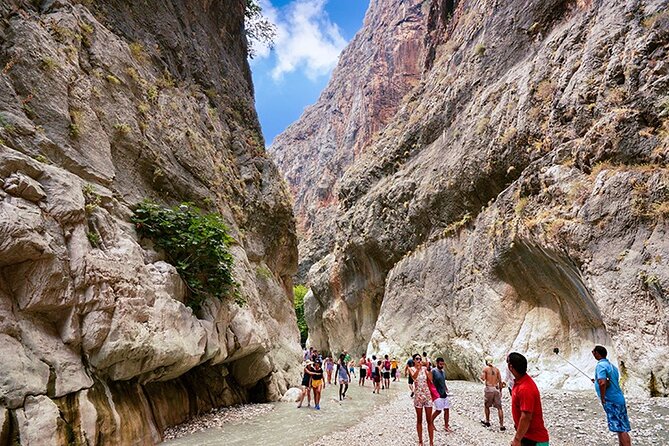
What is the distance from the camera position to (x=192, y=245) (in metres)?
11.0

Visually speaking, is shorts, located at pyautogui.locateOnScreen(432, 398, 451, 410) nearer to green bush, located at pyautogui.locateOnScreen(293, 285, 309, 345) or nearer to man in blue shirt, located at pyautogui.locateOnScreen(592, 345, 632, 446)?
man in blue shirt, located at pyautogui.locateOnScreen(592, 345, 632, 446)

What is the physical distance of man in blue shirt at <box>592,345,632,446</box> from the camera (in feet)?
19.2

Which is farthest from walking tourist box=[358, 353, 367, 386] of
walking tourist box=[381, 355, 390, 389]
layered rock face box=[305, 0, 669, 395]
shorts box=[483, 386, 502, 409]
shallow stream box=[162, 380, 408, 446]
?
shorts box=[483, 386, 502, 409]

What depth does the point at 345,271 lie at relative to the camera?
1467 inches

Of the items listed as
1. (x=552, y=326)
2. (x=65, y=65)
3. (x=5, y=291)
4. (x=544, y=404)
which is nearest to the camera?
(x=5, y=291)

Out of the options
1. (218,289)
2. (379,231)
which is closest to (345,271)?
(379,231)

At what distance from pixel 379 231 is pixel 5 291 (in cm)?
2740

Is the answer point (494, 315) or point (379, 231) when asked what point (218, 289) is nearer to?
point (494, 315)

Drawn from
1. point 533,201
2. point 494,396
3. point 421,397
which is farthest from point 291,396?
A: point 533,201

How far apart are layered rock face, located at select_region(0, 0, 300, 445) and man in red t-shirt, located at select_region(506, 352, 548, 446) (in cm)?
636

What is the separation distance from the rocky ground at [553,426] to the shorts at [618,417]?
229 cm

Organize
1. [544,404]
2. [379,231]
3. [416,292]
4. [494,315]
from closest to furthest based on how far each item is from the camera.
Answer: [544,404], [494,315], [416,292], [379,231]

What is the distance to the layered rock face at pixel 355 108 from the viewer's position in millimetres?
64688

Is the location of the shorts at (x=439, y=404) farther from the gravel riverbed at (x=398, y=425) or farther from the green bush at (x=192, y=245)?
the green bush at (x=192, y=245)
